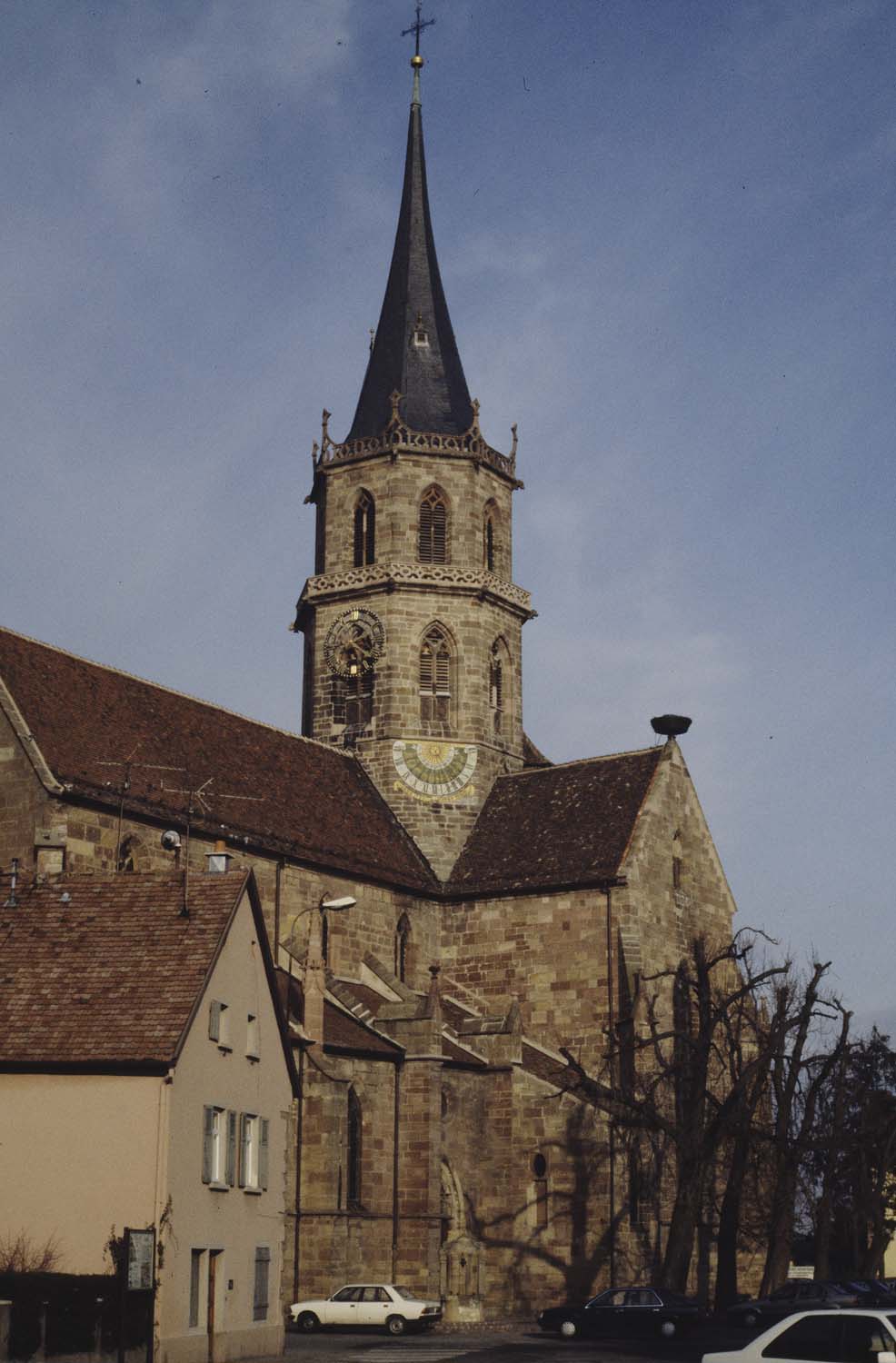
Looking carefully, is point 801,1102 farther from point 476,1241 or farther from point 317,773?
point 317,773

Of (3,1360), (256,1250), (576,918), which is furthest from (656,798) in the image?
(3,1360)

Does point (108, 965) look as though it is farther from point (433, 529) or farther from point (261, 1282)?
point (433, 529)

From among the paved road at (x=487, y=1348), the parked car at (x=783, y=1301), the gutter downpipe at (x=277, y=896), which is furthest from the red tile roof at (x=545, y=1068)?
the paved road at (x=487, y=1348)

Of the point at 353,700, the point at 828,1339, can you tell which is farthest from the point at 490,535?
the point at 828,1339

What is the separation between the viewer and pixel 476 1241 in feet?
148

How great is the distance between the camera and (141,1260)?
26297 mm

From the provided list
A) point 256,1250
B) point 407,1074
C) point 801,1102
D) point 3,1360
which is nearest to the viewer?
point 3,1360

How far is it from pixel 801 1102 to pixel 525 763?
13849mm

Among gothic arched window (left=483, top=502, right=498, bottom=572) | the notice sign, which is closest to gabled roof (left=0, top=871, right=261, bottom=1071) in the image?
the notice sign

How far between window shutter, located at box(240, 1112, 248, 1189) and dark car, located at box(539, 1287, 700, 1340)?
997 centimetres

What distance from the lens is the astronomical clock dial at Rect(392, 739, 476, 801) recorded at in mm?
55500

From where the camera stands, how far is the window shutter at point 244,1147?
31.1 metres

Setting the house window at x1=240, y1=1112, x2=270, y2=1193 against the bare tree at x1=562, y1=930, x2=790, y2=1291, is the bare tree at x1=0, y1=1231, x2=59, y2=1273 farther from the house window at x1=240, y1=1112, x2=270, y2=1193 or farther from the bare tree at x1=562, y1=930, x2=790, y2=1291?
the bare tree at x1=562, y1=930, x2=790, y2=1291

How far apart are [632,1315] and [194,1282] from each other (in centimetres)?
1254
